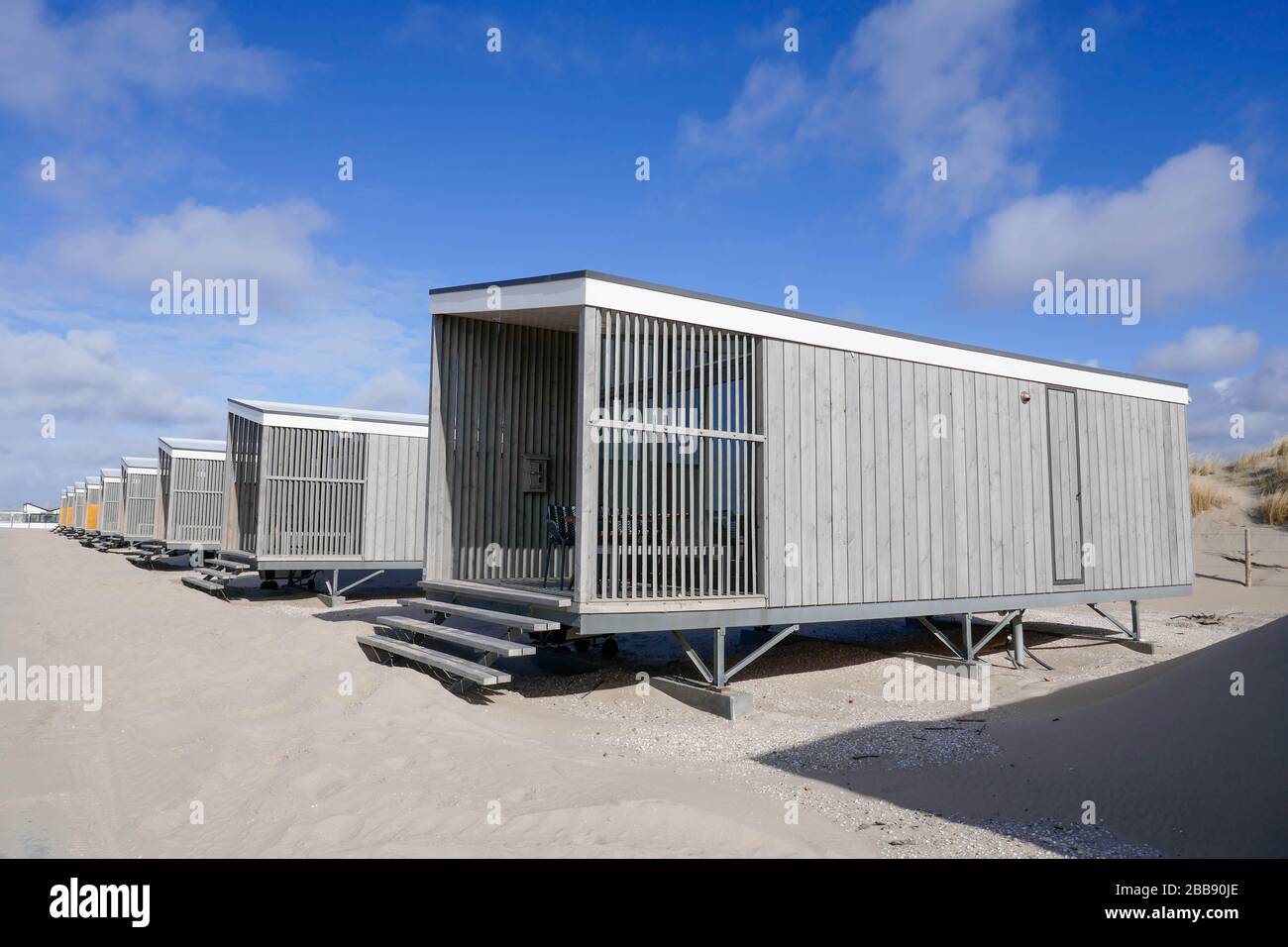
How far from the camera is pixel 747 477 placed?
7836mm

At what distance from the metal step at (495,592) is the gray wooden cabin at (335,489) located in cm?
626

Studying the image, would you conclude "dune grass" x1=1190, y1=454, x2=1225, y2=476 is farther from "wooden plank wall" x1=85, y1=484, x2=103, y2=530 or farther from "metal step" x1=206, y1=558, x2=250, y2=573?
"wooden plank wall" x1=85, y1=484, x2=103, y2=530

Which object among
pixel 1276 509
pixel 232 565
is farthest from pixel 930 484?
pixel 1276 509

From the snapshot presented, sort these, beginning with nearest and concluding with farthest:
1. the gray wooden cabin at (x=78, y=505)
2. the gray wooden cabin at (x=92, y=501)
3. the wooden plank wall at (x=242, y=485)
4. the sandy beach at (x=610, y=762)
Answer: the sandy beach at (x=610, y=762) → the wooden plank wall at (x=242, y=485) → the gray wooden cabin at (x=92, y=501) → the gray wooden cabin at (x=78, y=505)

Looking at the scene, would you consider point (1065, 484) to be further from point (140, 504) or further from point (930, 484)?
point (140, 504)

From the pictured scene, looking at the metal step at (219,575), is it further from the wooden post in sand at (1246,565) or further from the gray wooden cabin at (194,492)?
the wooden post in sand at (1246,565)

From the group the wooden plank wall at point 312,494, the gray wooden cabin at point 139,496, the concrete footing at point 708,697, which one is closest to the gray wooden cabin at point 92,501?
the gray wooden cabin at point 139,496

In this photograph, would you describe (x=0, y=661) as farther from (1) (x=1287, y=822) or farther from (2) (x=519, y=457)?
(1) (x=1287, y=822)

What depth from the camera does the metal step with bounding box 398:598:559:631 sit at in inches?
280

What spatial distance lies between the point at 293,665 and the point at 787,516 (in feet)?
16.5

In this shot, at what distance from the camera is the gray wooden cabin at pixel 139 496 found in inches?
1086

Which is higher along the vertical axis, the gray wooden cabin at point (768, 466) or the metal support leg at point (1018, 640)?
the gray wooden cabin at point (768, 466)

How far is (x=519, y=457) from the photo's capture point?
975 cm
